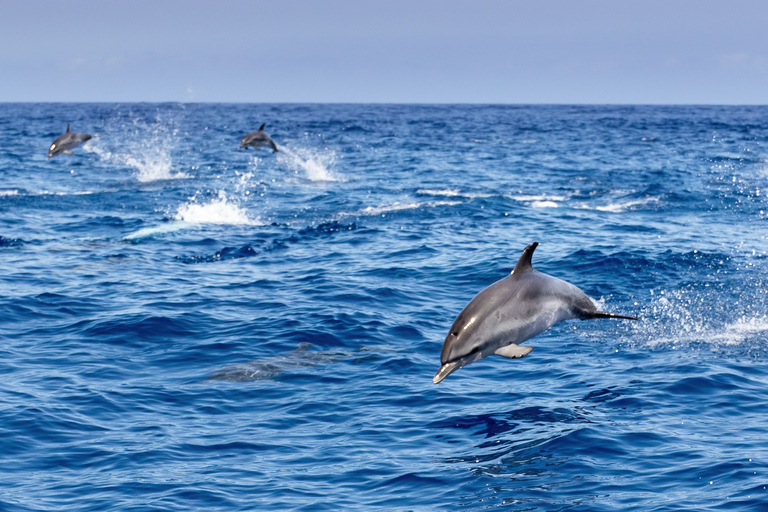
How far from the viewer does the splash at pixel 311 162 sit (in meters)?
44.0

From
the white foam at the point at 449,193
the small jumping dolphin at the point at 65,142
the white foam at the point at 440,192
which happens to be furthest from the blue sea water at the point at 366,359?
the small jumping dolphin at the point at 65,142

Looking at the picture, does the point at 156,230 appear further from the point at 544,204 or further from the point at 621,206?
the point at 621,206

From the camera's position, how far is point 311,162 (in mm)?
50812

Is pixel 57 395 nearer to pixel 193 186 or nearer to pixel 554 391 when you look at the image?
pixel 554 391

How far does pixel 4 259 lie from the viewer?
74.4 feet

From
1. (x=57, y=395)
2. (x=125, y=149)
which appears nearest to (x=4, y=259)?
Answer: (x=57, y=395)

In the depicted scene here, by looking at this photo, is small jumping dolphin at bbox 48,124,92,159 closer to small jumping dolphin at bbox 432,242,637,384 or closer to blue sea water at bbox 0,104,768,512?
blue sea water at bbox 0,104,768,512

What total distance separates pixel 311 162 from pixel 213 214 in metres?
20.9

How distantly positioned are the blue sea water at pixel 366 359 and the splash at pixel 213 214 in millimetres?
187

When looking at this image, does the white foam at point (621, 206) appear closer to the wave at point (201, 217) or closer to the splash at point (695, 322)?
the wave at point (201, 217)

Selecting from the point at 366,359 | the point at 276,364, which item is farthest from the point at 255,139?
the point at 276,364

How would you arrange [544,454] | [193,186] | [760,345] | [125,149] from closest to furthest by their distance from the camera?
[544,454]
[760,345]
[193,186]
[125,149]

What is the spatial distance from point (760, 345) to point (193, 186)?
27.9 m

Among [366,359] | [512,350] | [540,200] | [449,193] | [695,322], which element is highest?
[449,193]
